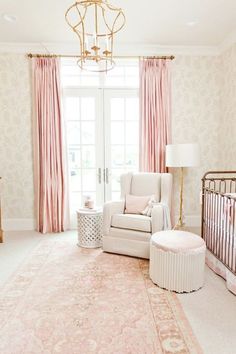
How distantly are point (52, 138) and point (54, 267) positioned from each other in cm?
202

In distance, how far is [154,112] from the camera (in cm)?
437

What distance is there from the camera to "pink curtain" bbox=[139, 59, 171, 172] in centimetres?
435

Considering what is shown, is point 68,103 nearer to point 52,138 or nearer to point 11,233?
point 52,138

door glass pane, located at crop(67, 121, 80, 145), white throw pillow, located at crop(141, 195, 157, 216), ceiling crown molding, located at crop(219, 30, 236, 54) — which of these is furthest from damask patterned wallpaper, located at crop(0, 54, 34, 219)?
ceiling crown molding, located at crop(219, 30, 236, 54)

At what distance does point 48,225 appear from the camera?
4434mm

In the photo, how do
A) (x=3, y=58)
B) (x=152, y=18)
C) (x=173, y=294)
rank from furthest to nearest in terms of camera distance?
(x=3, y=58)
(x=152, y=18)
(x=173, y=294)

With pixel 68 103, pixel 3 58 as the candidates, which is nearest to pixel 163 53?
pixel 68 103

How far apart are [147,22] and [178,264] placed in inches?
115

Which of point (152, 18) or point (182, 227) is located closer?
point (152, 18)

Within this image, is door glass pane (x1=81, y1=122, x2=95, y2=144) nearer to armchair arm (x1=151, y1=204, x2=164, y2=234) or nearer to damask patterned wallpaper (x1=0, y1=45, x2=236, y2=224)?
damask patterned wallpaper (x1=0, y1=45, x2=236, y2=224)

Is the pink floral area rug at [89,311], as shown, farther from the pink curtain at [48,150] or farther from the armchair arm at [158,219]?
the pink curtain at [48,150]

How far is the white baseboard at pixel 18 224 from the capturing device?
178 inches

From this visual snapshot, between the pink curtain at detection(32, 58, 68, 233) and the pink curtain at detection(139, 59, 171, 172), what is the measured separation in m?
1.29

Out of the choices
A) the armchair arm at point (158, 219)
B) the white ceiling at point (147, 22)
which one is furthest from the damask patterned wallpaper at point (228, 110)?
the armchair arm at point (158, 219)
